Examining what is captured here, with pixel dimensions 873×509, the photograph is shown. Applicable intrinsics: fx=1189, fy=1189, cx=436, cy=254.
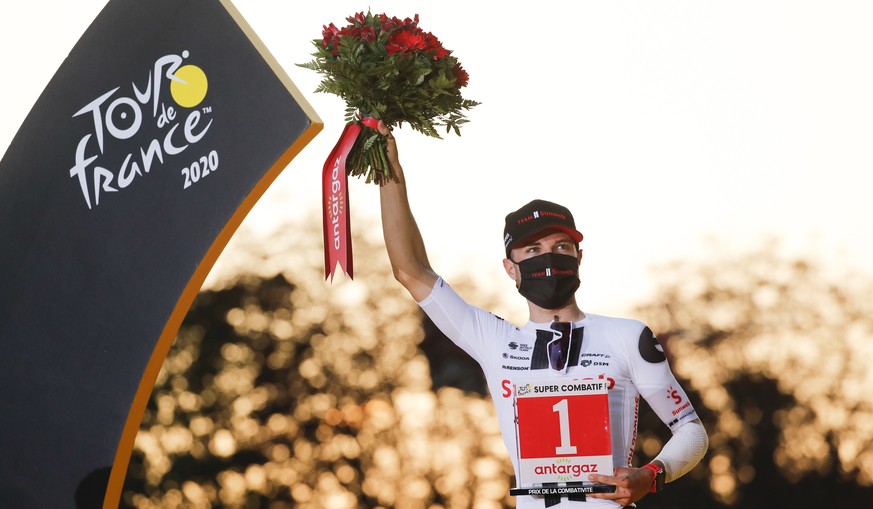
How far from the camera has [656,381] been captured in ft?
16.8

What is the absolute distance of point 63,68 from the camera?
4.81 m

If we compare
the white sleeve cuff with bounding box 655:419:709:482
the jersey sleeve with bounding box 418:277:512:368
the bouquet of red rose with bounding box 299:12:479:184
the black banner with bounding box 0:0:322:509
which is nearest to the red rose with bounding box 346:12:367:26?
the bouquet of red rose with bounding box 299:12:479:184

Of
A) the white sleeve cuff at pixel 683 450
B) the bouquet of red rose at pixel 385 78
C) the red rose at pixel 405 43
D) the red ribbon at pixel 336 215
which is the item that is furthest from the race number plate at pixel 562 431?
the red rose at pixel 405 43

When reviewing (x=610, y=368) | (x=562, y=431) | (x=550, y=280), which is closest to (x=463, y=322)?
(x=550, y=280)

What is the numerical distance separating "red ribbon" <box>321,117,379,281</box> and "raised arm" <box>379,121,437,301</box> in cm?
46

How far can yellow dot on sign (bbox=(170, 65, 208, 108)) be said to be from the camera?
4.32 metres

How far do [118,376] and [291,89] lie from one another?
122cm

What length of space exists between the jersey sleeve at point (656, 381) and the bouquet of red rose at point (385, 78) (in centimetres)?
126

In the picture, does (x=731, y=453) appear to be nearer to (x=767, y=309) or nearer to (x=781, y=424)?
(x=781, y=424)

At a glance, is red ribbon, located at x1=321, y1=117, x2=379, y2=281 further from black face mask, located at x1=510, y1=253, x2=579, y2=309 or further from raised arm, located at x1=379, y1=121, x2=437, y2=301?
black face mask, located at x1=510, y1=253, x2=579, y2=309

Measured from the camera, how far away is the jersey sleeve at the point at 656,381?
514 centimetres

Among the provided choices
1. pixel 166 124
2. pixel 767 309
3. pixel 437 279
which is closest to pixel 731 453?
pixel 767 309

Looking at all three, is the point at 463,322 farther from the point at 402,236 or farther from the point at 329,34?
the point at 329,34

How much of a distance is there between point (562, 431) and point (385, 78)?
5.49ft
